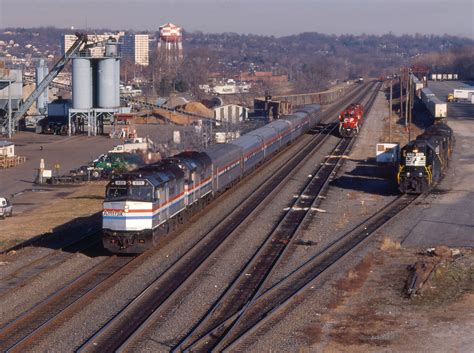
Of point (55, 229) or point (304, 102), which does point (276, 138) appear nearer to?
point (55, 229)

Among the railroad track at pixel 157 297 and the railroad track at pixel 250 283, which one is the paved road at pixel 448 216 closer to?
the railroad track at pixel 250 283

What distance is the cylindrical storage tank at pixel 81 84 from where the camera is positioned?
87.5m

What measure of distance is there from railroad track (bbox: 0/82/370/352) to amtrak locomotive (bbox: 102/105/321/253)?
840mm

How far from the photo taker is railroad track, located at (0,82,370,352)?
62.7 feet

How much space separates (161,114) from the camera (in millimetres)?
103875

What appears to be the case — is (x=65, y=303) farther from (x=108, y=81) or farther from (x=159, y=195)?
(x=108, y=81)

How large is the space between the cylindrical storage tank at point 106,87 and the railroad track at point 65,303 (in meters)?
61.1

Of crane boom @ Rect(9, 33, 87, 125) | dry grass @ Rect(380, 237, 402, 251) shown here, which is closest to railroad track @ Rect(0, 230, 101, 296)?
dry grass @ Rect(380, 237, 402, 251)

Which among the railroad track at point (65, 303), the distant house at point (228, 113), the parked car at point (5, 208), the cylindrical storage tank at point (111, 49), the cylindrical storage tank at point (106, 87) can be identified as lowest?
the parked car at point (5, 208)

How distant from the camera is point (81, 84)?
Answer: 289 ft

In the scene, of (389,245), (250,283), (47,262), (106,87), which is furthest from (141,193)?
(106,87)

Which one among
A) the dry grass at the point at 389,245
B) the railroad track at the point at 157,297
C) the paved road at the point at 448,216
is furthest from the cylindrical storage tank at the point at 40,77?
the dry grass at the point at 389,245

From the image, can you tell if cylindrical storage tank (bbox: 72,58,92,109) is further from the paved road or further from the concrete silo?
the paved road

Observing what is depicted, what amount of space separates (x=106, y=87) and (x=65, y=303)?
68.8m
